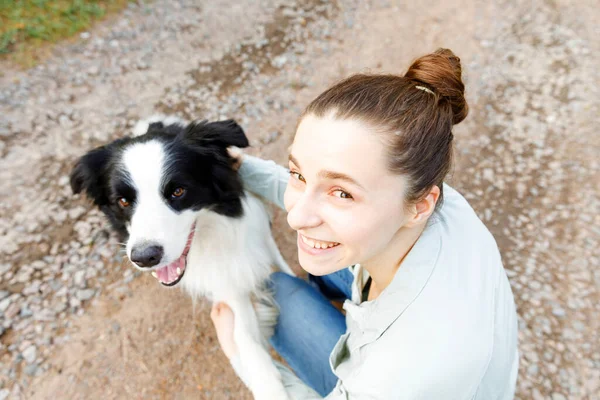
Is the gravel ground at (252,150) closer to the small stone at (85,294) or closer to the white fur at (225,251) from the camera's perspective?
the small stone at (85,294)

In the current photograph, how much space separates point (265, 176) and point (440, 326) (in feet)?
4.58

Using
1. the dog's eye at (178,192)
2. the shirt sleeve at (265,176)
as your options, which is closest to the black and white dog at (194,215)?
the dog's eye at (178,192)

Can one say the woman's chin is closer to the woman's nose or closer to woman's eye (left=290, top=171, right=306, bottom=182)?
the woman's nose

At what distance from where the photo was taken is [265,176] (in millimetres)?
2287

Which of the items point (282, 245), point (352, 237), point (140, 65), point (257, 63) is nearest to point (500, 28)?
point (257, 63)

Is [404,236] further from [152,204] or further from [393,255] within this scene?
[152,204]

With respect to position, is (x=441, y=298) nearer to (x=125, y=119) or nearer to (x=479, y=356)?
(x=479, y=356)

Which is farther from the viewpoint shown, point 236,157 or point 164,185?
point 236,157

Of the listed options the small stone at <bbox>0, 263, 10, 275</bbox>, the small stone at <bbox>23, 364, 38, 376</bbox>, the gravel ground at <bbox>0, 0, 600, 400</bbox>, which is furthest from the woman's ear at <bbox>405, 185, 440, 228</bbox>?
the small stone at <bbox>0, 263, 10, 275</bbox>

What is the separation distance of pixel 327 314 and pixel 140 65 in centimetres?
340

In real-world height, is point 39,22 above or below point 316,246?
above

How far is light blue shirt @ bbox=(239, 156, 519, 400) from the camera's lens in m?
1.13

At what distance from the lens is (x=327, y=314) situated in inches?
81.6

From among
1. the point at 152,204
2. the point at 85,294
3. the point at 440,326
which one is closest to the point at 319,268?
the point at 440,326
